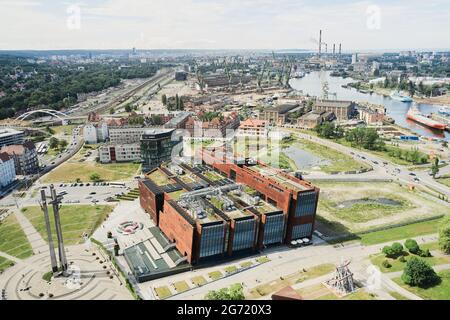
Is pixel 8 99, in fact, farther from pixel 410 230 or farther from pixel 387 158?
pixel 410 230

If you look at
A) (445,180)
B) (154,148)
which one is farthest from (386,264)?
(154,148)

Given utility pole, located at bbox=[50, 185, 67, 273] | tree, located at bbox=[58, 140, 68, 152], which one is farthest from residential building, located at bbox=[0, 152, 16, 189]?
utility pole, located at bbox=[50, 185, 67, 273]

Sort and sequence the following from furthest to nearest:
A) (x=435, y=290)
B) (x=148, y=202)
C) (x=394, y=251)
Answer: (x=148, y=202) → (x=394, y=251) → (x=435, y=290)

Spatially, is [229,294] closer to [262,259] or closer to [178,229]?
[262,259]

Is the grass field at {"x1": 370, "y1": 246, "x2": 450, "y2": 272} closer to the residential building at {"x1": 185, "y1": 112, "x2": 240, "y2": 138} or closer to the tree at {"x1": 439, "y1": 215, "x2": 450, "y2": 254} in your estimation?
the tree at {"x1": 439, "y1": 215, "x2": 450, "y2": 254}
